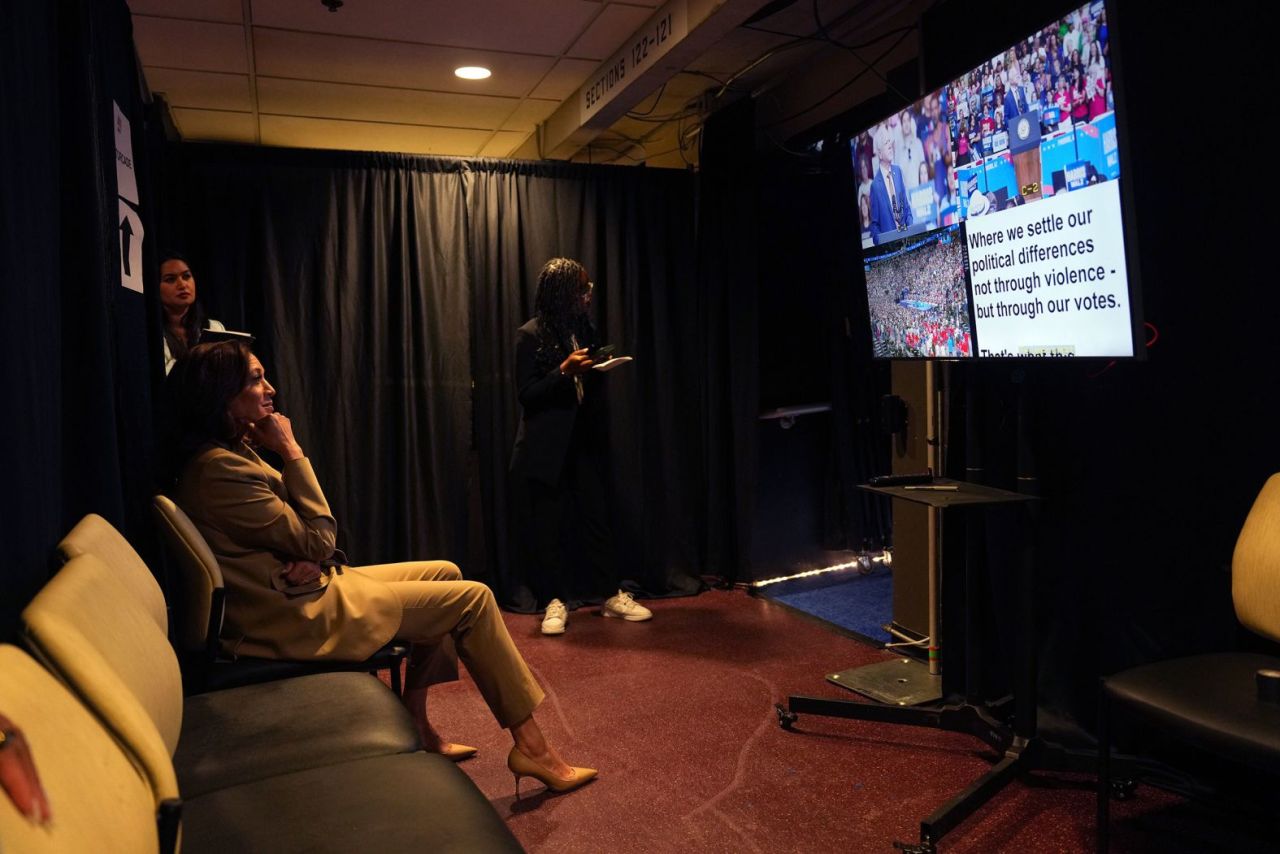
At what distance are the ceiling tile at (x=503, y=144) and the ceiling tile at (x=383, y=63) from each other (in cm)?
78

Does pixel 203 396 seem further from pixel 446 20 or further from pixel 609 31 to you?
pixel 609 31

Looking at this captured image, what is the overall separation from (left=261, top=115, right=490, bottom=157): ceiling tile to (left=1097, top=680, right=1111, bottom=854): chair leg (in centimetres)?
398

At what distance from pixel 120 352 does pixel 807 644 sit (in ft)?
8.20

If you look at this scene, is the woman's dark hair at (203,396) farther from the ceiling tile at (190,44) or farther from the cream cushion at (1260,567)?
the cream cushion at (1260,567)

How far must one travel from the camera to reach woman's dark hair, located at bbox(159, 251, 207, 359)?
3.18 metres

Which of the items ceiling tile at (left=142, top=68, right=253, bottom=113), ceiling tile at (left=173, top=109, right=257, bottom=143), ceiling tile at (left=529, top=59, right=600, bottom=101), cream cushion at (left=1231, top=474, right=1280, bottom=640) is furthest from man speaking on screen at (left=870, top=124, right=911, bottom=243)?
ceiling tile at (left=173, top=109, right=257, bottom=143)

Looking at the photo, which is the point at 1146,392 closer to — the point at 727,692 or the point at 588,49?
the point at 727,692

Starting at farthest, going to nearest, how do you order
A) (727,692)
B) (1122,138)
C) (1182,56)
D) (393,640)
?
(727,692) → (393,640) → (1182,56) → (1122,138)

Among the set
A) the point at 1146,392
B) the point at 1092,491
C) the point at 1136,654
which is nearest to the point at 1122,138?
the point at 1146,392

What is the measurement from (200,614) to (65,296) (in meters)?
0.71

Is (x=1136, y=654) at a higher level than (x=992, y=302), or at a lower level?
lower

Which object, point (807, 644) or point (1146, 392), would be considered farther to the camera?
point (807, 644)

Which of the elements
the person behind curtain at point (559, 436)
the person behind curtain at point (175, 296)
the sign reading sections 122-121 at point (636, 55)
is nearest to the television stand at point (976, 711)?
the person behind curtain at point (559, 436)

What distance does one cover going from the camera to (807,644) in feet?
11.6
